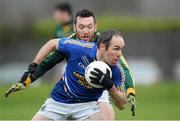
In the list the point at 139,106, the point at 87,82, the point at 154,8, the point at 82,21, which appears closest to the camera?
the point at 87,82

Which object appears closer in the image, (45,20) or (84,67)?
(84,67)

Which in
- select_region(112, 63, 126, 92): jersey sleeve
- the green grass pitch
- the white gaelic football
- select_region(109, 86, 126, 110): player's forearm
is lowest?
the green grass pitch

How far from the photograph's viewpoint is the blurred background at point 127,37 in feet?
76.5

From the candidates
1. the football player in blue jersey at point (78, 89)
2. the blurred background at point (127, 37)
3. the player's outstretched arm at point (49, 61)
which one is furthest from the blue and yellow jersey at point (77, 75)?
the blurred background at point (127, 37)

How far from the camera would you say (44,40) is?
1053 inches

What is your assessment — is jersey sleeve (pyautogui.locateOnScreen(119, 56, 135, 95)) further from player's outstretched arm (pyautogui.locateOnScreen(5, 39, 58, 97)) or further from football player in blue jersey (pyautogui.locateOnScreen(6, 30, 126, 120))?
player's outstretched arm (pyautogui.locateOnScreen(5, 39, 58, 97))

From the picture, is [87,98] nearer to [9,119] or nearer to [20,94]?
[9,119]

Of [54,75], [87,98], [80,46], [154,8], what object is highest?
[80,46]

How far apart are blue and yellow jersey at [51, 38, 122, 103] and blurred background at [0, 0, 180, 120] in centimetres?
1129

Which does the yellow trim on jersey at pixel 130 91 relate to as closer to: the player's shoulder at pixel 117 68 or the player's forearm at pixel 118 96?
the player's forearm at pixel 118 96

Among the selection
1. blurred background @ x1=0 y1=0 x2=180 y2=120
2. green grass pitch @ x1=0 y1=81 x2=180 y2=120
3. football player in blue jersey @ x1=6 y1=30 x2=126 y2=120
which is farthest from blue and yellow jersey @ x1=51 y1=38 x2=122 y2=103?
blurred background @ x1=0 y1=0 x2=180 y2=120

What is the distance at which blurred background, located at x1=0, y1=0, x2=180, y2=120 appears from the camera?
918 inches

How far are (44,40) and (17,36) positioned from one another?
939 millimetres

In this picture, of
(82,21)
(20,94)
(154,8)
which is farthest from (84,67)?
(154,8)
